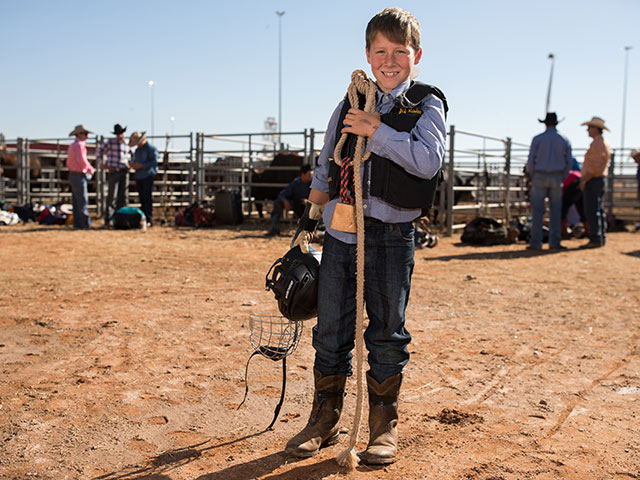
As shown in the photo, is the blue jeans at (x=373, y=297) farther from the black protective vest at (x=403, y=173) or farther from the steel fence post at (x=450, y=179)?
the steel fence post at (x=450, y=179)

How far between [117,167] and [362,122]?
10.7 m

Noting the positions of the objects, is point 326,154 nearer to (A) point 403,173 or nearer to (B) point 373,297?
(A) point 403,173

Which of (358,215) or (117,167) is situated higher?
(117,167)

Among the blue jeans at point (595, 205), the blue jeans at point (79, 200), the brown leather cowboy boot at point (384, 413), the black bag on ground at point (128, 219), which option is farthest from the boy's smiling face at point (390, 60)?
the blue jeans at point (79, 200)

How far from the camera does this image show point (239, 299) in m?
5.27

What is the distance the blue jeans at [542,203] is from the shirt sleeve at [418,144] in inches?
296

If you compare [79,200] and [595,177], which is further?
[79,200]

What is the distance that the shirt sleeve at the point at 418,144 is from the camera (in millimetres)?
2234

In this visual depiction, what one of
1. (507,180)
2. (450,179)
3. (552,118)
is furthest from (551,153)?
(507,180)

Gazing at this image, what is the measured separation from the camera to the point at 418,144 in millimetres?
2244

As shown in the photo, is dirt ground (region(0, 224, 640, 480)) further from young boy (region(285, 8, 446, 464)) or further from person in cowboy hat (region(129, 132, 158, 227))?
person in cowboy hat (region(129, 132, 158, 227))

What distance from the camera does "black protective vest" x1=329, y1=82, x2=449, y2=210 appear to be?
231 cm

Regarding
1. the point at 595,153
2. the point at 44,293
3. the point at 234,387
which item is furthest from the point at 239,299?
the point at 595,153

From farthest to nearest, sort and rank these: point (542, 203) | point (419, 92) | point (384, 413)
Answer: point (542, 203)
point (384, 413)
point (419, 92)
